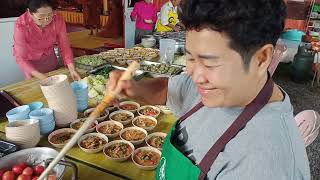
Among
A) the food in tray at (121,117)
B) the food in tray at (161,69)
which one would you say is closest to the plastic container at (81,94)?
the food in tray at (121,117)

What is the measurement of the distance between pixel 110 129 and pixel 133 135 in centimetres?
20

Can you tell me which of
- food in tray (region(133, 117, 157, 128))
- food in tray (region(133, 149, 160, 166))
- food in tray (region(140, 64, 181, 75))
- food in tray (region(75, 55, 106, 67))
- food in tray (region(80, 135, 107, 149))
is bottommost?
food in tray (region(133, 149, 160, 166))

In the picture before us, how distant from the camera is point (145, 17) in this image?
6906mm

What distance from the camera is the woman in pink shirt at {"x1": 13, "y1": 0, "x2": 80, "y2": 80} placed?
302 cm

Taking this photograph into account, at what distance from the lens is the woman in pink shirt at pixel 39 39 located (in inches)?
119

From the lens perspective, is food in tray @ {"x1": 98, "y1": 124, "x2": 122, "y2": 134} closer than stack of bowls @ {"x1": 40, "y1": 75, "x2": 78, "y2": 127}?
No

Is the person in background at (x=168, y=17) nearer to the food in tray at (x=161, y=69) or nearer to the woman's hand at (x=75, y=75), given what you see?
the food in tray at (x=161, y=69)

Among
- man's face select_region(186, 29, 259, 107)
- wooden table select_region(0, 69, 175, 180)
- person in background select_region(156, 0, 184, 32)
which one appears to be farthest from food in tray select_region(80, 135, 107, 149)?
person in background select_region(156, 0, 184, 32)

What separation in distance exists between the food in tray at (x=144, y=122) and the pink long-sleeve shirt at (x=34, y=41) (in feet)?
4.92

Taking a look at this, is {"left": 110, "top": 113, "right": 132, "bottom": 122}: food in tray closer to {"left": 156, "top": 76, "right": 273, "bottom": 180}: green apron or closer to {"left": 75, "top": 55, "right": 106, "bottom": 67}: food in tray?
{"left": 156, "top": 76, "right": 273, "bottom": 180}: green apron

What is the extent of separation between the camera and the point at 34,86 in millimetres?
2723

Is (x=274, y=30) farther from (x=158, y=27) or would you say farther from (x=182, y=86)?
(x=158, y=27)

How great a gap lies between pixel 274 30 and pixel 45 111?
1626mm

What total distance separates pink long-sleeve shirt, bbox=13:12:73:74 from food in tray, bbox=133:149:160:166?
1.92 metres
